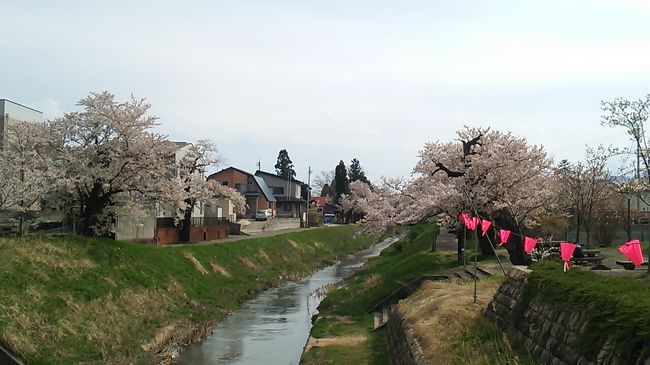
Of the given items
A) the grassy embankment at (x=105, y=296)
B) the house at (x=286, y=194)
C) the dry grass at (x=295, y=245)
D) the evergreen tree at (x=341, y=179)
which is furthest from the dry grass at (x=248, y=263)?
the evergreen tree at (x=341, y=179)

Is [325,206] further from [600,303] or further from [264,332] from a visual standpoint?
[600,303]

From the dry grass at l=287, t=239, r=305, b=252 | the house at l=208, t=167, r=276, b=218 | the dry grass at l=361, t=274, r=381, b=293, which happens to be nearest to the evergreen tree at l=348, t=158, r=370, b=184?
the house at l=208, t=167, r=276, b=218

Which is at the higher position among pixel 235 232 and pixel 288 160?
pixel 288 160

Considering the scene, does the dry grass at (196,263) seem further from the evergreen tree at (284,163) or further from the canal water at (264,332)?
the evergreen tree at (284,163)

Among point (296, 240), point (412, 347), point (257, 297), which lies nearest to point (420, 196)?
point (257, 297)

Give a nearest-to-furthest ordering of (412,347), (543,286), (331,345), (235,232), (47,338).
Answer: (543,286) → (412,347) → (47,338) → (331,345) → (235,232)

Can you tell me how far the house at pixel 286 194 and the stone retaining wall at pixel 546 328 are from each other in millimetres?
78893

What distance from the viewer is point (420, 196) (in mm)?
27484

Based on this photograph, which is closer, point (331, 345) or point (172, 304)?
point (331, 345)

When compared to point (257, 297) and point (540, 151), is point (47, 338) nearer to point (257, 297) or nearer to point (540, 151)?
point (257, 297)

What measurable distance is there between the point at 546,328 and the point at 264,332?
15641mm

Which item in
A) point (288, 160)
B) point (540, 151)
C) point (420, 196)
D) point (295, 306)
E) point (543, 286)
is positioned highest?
point (288, 160)

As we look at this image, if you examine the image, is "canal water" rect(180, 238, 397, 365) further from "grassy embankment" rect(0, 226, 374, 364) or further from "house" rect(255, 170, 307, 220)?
"house" rect(255, 170, 307, 220)

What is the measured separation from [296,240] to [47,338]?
40.9 metres
